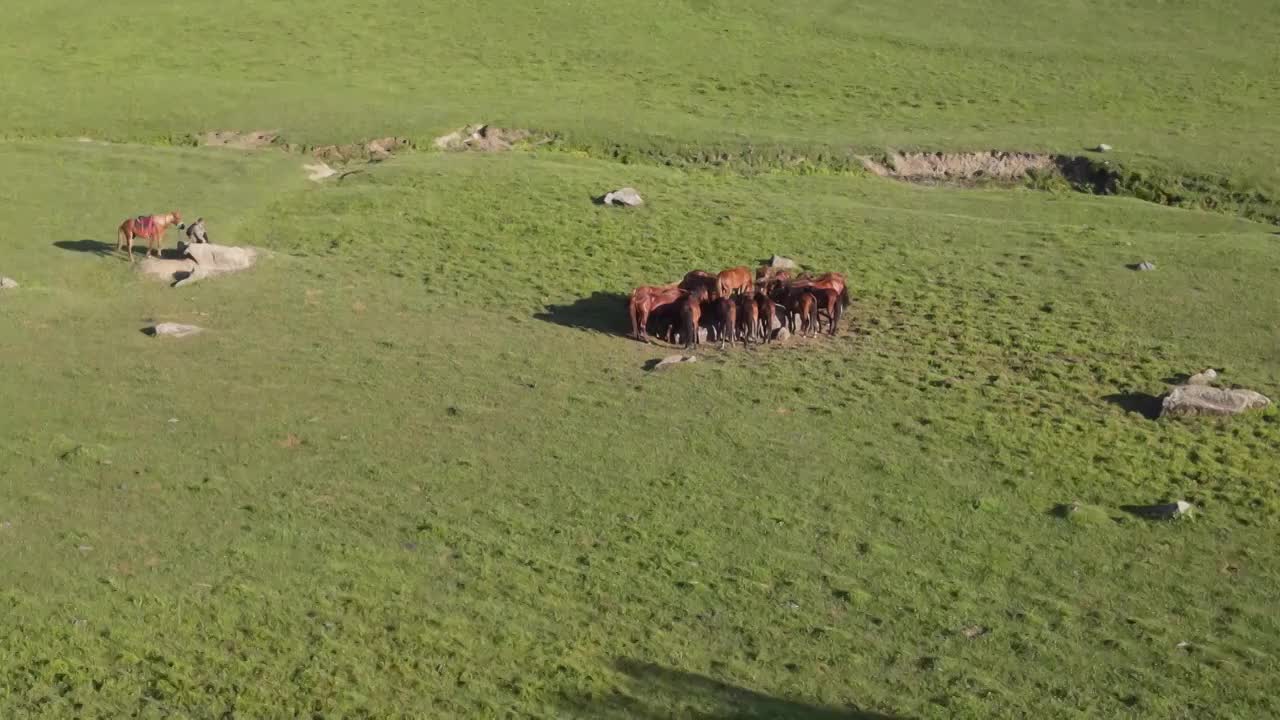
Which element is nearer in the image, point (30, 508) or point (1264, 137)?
point (30, 508)

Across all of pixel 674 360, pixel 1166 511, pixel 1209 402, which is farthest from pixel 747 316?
pixel 1166 511

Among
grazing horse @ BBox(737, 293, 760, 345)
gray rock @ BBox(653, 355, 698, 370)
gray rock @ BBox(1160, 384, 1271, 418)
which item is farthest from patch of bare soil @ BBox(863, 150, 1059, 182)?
gray rock @ BBox(1160, 384, 1271, 418)

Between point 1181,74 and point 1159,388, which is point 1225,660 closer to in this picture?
point 1159,388

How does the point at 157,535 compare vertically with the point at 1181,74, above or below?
below

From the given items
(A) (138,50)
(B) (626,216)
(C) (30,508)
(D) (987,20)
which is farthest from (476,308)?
(D) (987,20)

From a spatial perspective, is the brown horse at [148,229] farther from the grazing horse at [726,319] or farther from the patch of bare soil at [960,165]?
the patch of bare soil at [960,165]

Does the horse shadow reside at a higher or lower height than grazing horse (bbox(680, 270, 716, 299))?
lower

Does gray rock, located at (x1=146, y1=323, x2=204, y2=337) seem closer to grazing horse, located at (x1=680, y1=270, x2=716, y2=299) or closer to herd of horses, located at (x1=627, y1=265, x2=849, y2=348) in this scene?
herd of horses, located at (x1=627, y1=265, x2=849, y2=348)
